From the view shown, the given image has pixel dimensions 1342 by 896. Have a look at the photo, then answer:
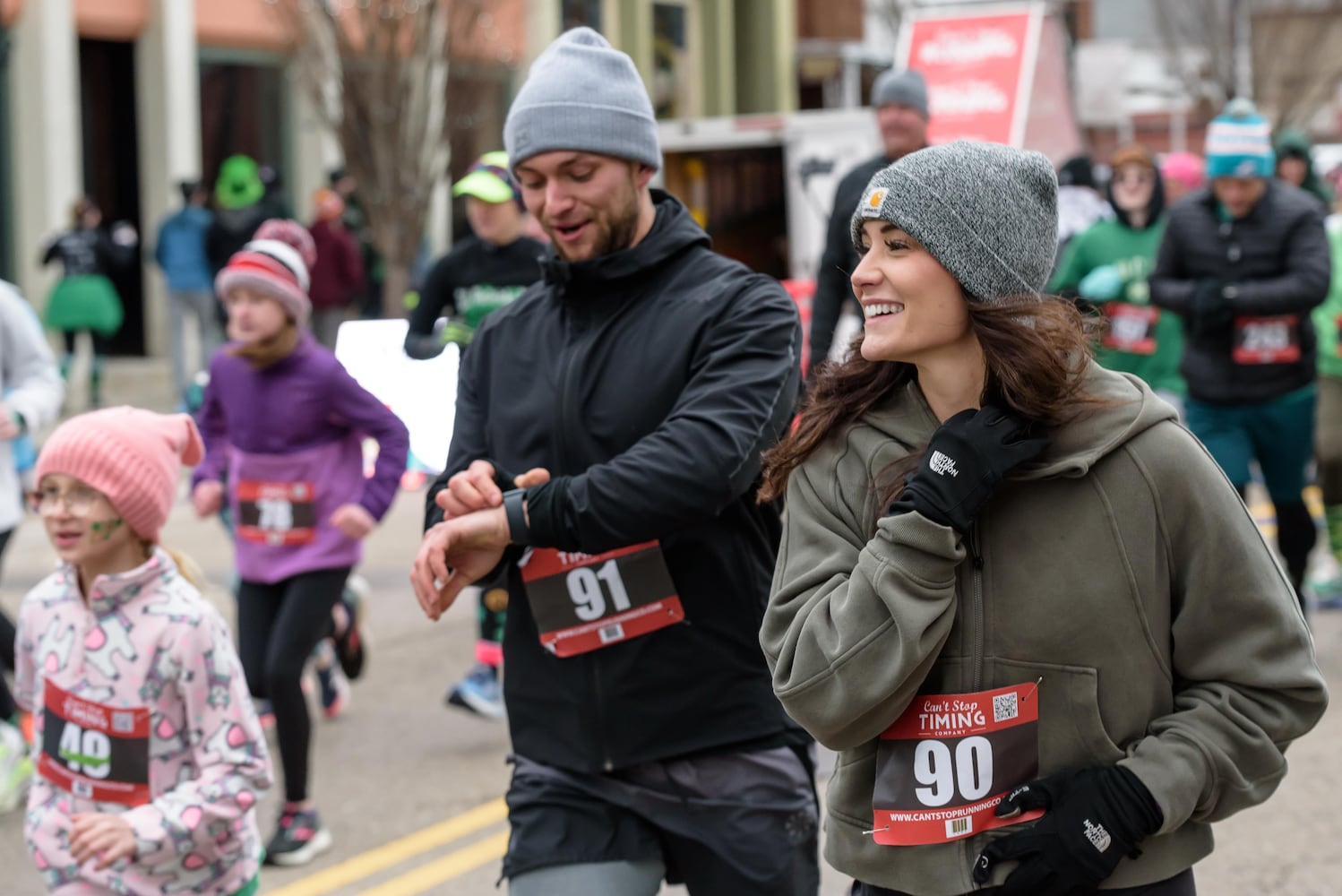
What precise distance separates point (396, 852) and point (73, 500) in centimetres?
219

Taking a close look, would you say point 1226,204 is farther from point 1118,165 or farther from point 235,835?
point 235,835

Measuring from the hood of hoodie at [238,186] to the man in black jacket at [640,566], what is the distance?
46.4ft

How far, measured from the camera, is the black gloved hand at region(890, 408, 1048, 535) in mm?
2473

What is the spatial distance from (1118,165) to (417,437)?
5211 millimetres

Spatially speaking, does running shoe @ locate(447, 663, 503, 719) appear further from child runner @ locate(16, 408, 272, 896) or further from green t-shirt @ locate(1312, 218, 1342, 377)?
green t-shirt @ locate(1312, 218, 1342, 377)

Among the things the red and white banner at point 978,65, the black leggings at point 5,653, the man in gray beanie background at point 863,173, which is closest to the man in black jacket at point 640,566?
the black leggings at point 5,653

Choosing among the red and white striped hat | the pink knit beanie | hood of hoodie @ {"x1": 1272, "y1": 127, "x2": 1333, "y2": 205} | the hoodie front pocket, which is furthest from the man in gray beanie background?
hood of hoodie @ {"x1": 1272, "y1": 127, "x2": 1333, "y2": 205}

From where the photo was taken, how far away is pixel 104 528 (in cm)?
409

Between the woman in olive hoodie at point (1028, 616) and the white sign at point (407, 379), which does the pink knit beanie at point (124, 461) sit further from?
the woman in olive hoodie at point (1028, 616)

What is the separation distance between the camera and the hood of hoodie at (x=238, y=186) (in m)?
17.2

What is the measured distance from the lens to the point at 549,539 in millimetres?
3215

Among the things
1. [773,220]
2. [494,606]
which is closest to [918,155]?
[494,606]

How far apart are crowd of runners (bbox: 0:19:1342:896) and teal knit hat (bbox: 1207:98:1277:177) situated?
3561 mm

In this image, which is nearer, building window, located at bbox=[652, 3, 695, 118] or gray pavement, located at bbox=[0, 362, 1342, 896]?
gray pavement, located at bbox=[0, 362, 1342, 896]
